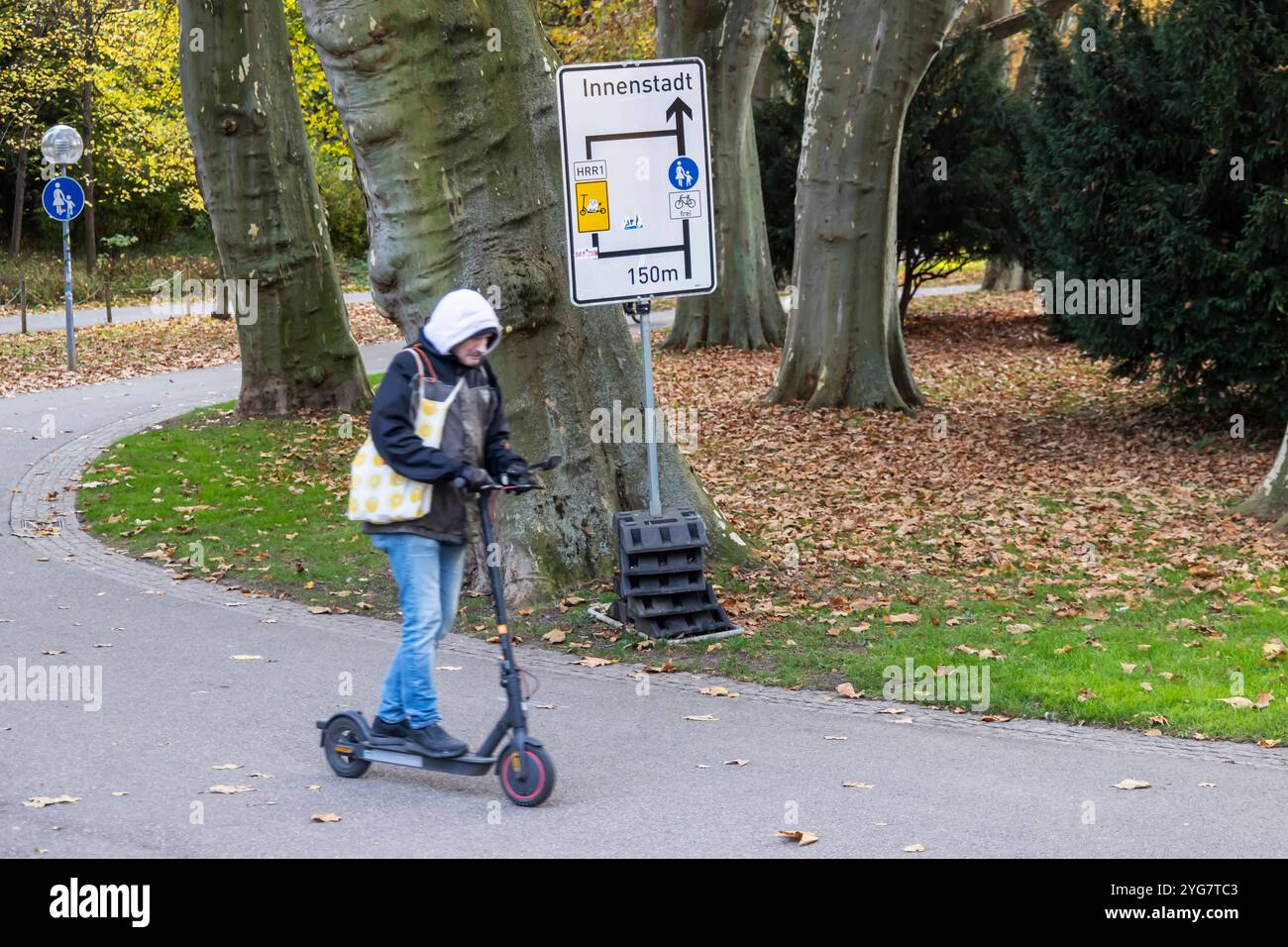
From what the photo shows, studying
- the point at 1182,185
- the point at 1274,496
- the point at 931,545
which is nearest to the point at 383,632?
the point at 931,545

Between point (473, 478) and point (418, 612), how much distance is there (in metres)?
0.68

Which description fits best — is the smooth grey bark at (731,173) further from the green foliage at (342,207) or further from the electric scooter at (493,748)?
the green foliage at (342,207)

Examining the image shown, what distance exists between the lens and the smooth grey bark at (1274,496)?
40.1ft

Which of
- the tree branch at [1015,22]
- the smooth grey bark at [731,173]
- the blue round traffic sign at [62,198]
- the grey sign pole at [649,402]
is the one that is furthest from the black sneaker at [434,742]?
the tree branch at [1015,22]

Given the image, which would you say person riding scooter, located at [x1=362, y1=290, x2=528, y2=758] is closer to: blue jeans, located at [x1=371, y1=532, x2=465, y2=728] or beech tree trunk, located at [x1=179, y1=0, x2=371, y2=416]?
blue jeans, located at [x1=371, y1=532, x2=465, y2=728]

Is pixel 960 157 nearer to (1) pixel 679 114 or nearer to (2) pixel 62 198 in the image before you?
(2) pixel 62 198

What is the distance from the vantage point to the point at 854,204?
18312 mm

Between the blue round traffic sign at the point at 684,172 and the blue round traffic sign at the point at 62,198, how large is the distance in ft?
60.9

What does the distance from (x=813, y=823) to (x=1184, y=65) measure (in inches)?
459

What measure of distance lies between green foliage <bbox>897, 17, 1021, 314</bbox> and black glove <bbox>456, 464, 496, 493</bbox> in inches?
920

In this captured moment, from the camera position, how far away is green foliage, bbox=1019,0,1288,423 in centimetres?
1459

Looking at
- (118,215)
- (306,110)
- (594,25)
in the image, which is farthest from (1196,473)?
(118,215)

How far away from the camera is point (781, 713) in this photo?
770 cm

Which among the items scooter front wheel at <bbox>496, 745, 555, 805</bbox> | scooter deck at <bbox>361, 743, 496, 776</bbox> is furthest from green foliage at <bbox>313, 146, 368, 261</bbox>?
scooter front wheel at <bbox>496, 745, 555, 805</bbox>
